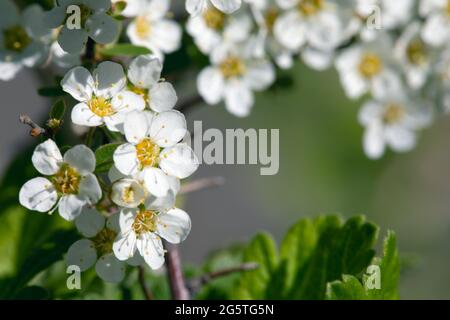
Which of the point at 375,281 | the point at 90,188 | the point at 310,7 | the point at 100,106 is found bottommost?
the point at 375,281

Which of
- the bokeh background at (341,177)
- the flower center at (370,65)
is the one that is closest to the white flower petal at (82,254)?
the flower center at (370,65)

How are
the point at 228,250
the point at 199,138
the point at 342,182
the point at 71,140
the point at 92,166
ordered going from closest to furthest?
the point at 92,166
the point at 199,138
the point at 71,140
the point at 228,250
the point at 342,182

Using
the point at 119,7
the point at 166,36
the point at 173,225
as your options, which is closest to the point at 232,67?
the point at 166,36

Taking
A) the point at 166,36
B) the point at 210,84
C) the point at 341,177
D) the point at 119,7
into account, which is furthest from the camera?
the point at 341,177

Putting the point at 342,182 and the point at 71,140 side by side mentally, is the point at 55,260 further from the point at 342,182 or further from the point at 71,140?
the point at 342,182

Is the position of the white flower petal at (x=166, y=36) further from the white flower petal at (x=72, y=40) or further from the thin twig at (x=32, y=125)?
the thin twig at (x=32, y=125)

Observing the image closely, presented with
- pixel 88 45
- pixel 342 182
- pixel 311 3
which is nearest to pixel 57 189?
pixel 88 45

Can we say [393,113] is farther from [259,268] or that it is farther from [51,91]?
[51,91]
